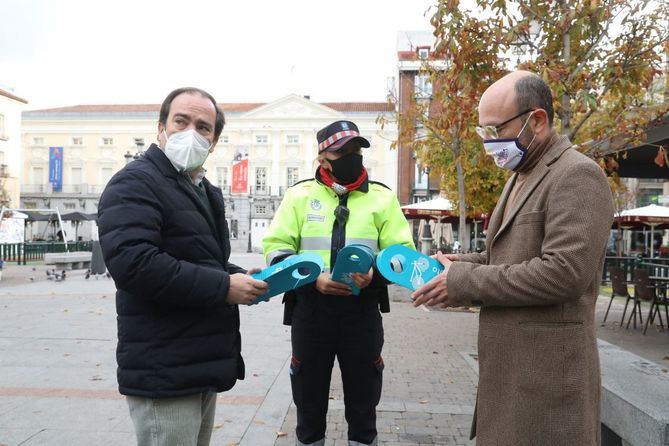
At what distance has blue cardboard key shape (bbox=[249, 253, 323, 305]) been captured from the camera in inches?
86.2

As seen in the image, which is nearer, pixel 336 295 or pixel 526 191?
pixel 526 191

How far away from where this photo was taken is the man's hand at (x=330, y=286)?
275cm

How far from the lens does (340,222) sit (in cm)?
303

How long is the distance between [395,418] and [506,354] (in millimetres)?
2797

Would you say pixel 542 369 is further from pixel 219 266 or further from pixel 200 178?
pixel 200 178

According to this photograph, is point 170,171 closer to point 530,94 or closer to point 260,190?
point 530,94

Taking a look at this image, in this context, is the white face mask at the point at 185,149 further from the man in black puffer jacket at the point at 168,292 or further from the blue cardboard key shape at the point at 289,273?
the blue cardboard key shape at the point at 289,273

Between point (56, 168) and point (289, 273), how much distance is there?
61815 mm

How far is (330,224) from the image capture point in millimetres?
3051

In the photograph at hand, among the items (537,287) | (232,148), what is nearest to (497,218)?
(537,287)

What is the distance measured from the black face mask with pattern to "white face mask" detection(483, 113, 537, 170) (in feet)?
3.35

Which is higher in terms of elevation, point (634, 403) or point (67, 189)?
point (67, 189)

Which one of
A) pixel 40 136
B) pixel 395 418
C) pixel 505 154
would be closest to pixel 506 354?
pixel 505 154

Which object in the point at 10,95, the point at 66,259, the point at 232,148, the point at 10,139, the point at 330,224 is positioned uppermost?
the point at 10,95
